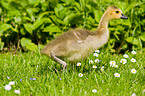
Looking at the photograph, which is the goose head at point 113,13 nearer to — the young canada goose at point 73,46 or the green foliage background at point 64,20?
the young canada goose at point 73,46

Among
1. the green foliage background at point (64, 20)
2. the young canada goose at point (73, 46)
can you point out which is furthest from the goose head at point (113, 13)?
the green foliage background at point (64, 20)

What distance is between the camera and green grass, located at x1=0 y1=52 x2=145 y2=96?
3609 millimetres

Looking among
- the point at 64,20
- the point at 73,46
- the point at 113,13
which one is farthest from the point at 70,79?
the point at 64,20

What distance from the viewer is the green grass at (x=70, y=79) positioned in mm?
3609

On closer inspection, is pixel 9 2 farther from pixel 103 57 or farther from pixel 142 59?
pixel 142 59

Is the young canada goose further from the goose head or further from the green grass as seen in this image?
the goose head

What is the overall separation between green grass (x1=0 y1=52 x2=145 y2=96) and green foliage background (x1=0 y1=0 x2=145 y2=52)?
111 centimetres

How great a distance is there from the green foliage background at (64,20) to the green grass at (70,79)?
1.11 metres

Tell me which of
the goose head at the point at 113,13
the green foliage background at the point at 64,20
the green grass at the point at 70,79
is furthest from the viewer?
the green foliage background at the point at 64,20

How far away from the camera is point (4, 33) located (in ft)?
20.7

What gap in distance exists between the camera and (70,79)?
4.00 meters

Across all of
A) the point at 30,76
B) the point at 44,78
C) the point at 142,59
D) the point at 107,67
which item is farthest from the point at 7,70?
the point at 142,59

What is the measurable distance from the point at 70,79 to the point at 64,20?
2.33m

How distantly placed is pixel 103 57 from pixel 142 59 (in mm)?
855
